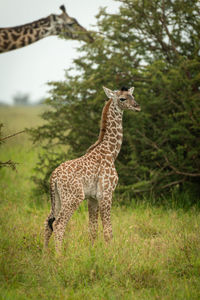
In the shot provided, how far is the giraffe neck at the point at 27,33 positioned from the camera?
8812 mm

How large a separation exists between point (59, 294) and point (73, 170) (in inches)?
72.1

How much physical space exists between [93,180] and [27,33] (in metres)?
4.76

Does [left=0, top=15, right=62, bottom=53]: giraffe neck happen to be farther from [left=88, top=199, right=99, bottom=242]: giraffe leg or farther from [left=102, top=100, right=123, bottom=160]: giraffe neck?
[left=88, top=199, right=99, bottom=242]: giraffe leg

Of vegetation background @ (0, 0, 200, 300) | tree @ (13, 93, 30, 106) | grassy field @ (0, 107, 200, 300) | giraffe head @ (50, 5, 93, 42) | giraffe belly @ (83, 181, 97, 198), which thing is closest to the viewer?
grassy field @ (0, 107, 200, 300)

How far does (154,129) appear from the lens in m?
8.57

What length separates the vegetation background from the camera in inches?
199

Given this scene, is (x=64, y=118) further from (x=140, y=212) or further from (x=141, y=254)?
(x=141, y=254)

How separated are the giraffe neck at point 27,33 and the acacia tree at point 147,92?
38.4 inches

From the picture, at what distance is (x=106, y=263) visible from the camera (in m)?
4.87

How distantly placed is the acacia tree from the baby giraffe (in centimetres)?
210

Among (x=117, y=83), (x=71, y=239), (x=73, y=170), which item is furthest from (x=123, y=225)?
(x=117, y=83)

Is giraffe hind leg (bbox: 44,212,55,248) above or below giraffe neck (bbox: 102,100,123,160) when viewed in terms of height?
below

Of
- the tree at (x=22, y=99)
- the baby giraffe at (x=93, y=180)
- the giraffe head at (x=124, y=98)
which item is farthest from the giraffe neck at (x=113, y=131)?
the tree at (x=22, y=99)

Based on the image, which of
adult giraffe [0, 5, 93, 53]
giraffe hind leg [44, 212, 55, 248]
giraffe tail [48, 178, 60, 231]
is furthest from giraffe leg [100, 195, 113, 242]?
adult giraffe [0, 5, 93, 53]
